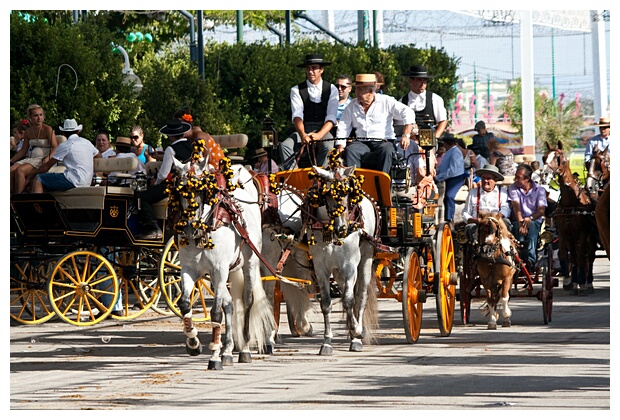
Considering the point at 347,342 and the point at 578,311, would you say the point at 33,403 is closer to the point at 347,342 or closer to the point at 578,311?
the point at 347,342

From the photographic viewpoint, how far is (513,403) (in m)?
8.62

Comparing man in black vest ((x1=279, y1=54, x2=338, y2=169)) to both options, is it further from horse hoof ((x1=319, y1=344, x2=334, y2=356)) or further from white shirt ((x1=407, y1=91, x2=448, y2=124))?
horse hoof ((x1=319, y1=344, x2=334, y2=356))

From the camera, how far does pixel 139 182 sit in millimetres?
14914

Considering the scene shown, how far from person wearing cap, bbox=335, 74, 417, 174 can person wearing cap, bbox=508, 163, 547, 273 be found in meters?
2.78

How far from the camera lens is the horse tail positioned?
12703mm

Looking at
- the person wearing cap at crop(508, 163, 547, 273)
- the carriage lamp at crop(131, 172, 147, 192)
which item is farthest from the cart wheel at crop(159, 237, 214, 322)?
the person wearing cap at crop(508, 163, 547, 273)

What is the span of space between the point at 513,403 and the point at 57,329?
26.1ft

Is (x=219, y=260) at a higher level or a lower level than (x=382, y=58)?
lower

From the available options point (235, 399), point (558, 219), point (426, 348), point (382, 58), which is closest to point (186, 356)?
point (426, 348)

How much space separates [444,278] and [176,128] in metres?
3.18

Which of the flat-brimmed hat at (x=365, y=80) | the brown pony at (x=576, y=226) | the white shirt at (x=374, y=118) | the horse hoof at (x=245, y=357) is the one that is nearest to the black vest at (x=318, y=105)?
the white shirt at (x=374, y=118)

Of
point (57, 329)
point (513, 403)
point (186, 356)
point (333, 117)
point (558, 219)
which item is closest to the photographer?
point (513, 403)

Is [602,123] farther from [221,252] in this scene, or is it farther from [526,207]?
[221,252]

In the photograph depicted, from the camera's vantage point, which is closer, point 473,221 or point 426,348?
point 426,348
